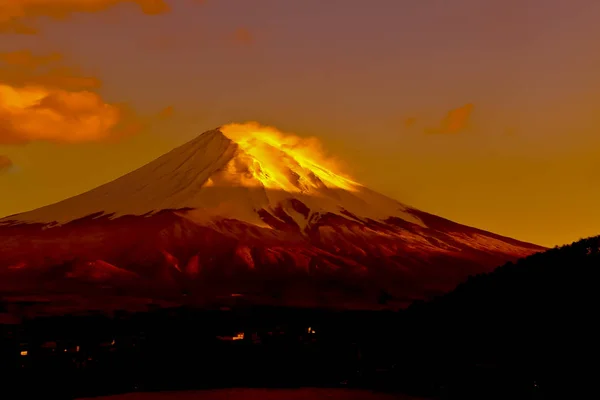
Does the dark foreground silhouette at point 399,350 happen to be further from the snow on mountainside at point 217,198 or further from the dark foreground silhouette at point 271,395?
the snow on mountainside at point 217,198

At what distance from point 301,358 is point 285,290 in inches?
2453

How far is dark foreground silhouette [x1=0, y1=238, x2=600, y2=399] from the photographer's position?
161 feet

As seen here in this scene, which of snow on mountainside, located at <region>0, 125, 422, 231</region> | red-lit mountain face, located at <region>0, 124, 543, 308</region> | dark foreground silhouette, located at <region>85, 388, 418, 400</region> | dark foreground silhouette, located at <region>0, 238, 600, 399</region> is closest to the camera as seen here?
dark foreground silhouette, located at <region>0, 238, 600, 399</region>

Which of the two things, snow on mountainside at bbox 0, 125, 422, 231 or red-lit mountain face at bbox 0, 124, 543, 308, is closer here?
red-lit mountain face at bbox 0, 124, 543, 308

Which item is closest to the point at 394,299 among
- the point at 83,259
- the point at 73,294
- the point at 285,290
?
the point at 285,290

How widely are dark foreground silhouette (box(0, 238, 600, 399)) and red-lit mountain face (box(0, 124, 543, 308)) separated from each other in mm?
43074

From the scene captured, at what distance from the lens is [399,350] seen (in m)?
61.3

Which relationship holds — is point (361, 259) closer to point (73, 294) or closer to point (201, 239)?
point (201, 239)

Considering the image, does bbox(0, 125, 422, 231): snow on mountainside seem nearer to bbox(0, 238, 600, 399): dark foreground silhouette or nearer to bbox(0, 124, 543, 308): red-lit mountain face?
bbox(0, 124, 543, 308): red-lit mountain face

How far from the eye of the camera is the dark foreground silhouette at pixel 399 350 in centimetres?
4903

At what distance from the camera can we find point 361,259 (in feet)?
497

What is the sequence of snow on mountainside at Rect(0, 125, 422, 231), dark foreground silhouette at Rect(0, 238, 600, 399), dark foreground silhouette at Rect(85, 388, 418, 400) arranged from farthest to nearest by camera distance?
snow on mountainside at Rect(0, 125, 422, 231), dark foreground silhouette at Rect(85, 388, 418, 400), dark foreground silhouette at Rect(0, 238, 600, 399)

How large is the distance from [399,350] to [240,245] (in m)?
93.2

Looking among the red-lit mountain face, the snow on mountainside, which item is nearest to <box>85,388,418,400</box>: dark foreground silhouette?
the red-lit mountain face
